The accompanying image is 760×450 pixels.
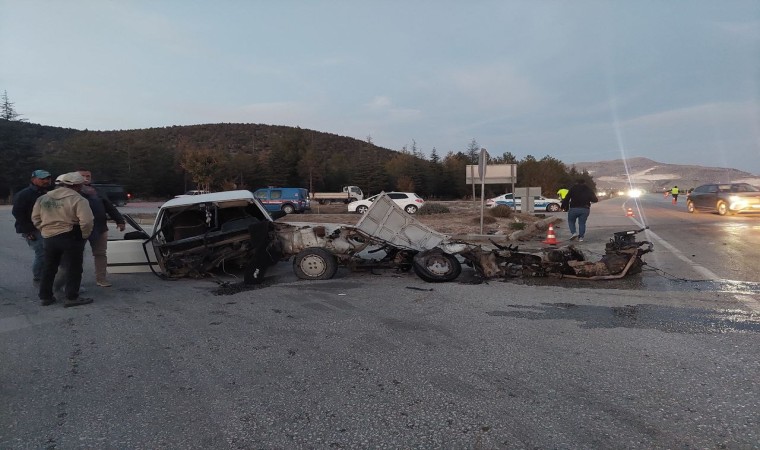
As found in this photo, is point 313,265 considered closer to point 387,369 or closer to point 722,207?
point 387,369

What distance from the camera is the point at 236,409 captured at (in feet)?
9.62

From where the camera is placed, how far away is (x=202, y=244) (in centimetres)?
689

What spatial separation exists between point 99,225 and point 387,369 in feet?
17.5

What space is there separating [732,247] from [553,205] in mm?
21400

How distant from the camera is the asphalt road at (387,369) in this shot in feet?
8.68

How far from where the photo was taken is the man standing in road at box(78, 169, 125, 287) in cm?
657

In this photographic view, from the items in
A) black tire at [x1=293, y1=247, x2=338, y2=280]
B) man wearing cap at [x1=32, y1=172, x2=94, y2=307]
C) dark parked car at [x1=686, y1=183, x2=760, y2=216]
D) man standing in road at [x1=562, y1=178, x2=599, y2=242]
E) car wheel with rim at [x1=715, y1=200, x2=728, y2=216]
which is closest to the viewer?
man wearing cap at [x1=32, y1=172, x2=94, y2=307]

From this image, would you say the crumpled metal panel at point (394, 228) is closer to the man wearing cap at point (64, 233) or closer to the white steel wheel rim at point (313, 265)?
the white steel wheel rim at point (313, 265)

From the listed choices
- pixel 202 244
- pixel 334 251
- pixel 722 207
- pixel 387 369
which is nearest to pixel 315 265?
pixel 334 251

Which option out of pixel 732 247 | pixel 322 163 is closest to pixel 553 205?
pixel 732 247

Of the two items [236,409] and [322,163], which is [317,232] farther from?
[322,163]

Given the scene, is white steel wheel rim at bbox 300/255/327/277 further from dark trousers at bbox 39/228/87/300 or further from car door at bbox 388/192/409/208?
car door at bbox 388/192/409/208

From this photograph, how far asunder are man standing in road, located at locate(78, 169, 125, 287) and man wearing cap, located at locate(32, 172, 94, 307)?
924 mm

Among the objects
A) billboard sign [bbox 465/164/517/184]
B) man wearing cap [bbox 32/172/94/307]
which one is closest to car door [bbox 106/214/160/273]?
man wearing cap [bbox 32/172/94/307]
